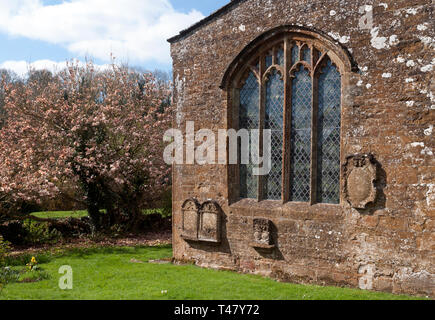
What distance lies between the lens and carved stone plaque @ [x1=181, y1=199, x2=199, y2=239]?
931 centimetres

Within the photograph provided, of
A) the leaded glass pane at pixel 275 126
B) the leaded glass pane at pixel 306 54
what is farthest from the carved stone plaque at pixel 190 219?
the leaded glass pane at pixel 306 54

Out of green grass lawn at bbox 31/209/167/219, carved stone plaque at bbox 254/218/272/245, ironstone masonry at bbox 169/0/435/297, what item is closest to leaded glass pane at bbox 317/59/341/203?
ironstone masonry at bbox 169/0/435/297

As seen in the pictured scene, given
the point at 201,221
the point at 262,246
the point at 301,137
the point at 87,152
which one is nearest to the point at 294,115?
the point at 301,137

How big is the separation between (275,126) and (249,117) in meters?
0.69

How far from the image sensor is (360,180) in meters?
7.00

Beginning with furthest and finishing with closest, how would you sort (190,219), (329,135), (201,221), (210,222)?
(190,219), (201,221), (210,222), (329,135)

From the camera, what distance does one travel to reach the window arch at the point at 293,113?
7707 mm

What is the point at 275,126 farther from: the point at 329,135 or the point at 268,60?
the point at 268,60

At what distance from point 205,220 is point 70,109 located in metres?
7.42

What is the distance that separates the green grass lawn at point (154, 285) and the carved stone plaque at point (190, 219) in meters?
0.74

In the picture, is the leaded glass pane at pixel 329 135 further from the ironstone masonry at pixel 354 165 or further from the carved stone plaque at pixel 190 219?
the carved stone plaque at pixel 190 219

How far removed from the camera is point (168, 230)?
635 inches

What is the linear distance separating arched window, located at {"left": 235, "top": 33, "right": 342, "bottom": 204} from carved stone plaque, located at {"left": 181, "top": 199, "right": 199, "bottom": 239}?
1179mm

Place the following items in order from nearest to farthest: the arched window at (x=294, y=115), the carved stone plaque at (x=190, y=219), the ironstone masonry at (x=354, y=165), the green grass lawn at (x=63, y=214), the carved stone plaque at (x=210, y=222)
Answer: the ironstone masonry at (x=354, y=165)
the arched window at (x=294, y=115)
the carved stone plaque at (x=210, y=222)
the carved stone plaque at (x=190, y=219)
the green grass lawn at (x=63, y=214)
